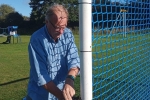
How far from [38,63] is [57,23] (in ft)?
1.27

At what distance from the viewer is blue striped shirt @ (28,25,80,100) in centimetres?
246

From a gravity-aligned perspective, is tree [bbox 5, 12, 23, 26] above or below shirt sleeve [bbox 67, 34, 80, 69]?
below

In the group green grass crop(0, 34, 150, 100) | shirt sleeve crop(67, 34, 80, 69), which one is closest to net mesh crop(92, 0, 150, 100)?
green grass crop(0, 34, 150, 100)

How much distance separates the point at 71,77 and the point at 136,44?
252 centimetres

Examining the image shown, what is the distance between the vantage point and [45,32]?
2.58 m

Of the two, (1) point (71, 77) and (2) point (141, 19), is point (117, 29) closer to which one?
(2) point (141, 19)

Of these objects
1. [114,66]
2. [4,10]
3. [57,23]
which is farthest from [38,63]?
[4,10]

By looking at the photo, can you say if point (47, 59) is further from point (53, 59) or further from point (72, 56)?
point (72, 56)

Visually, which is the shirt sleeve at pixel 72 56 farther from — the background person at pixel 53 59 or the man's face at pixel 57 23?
the man's face at pixel 57 23

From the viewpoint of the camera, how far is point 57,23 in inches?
95.4

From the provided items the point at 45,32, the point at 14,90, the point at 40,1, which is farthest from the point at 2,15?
the point at 45,32

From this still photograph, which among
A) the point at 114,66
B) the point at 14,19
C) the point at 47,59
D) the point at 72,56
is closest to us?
the point at 47,59

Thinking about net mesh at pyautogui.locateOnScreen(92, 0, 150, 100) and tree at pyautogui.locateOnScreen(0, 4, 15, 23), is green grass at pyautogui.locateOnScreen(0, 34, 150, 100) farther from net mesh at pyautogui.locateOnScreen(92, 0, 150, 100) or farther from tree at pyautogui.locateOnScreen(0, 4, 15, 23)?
tree at pyautogui.locateOnScreen(0, 4, 15, 23)

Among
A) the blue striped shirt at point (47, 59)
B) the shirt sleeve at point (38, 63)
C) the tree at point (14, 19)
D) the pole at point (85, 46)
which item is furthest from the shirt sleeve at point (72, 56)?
the tree at point (14, 19)
